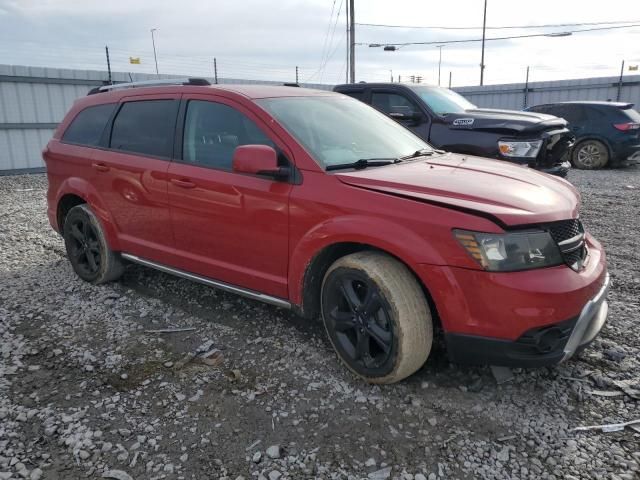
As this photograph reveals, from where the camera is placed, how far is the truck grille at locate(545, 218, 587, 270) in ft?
8.41

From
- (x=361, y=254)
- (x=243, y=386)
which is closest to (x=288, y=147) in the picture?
(x=361, y=254)

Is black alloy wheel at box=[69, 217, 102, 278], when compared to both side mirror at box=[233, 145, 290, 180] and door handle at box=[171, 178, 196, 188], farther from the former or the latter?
side mirror at box=[233, 145, 290, 180]

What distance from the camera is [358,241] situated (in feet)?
9.08

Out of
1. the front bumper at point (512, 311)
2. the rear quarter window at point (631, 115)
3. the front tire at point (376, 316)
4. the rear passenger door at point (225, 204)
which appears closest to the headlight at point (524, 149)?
the front bumper at point (512, 311)

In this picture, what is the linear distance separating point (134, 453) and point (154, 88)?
283 cm

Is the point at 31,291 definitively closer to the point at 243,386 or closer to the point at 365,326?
the point at 243,386

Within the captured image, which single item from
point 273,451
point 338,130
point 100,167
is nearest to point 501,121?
point 338,130

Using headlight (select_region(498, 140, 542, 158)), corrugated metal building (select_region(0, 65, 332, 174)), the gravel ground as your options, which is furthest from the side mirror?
corrugated metal building (select_region(0, 65, 332, 174))

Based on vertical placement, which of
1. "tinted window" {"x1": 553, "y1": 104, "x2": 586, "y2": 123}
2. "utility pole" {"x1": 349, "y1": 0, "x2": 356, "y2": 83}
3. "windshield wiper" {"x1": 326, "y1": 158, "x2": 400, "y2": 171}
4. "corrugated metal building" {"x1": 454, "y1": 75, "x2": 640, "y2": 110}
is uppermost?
"utility pole" {"x1": 349, "y1": 0, "x2": 356, "y2": 83}

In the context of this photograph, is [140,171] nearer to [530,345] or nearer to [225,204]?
[225,204]

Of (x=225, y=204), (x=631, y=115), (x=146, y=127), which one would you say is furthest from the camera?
(x=631, y=115)

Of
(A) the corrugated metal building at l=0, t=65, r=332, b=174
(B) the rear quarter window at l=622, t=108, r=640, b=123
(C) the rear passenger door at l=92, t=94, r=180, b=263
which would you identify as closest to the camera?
(C) the rear passenger door at l=92, t=94, r=180, b=263

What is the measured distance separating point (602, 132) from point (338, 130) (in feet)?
33.8

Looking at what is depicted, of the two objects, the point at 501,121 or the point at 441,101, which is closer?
the point at 501,121
